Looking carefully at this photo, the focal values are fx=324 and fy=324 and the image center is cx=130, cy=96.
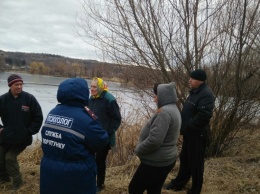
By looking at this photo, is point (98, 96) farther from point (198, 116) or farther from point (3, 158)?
point (3, 158)

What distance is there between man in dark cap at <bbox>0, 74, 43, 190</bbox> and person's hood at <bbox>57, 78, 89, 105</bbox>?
6.60 ft

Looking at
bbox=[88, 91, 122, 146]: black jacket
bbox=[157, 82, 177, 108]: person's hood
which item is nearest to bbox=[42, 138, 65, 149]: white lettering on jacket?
bbox=[157, 82, 177, 108]: person's hood

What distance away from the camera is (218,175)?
585 cm

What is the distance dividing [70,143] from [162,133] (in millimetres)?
975

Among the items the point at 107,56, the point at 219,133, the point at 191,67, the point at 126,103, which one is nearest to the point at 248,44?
the point at 191,67

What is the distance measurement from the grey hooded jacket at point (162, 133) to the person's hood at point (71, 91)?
0.84 meters

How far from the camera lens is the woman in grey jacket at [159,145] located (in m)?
3.22

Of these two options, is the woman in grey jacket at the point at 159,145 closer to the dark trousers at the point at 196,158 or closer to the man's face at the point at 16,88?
the dark trousers at the point at 196,158

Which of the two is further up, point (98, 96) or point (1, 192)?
point (98, 96)

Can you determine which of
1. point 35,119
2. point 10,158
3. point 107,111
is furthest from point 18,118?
point 107,111

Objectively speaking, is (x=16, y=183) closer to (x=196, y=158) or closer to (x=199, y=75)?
(x=196, y=158)

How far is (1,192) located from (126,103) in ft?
16.6

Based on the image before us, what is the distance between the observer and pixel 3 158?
15.6ft

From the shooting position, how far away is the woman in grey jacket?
10.6ft
